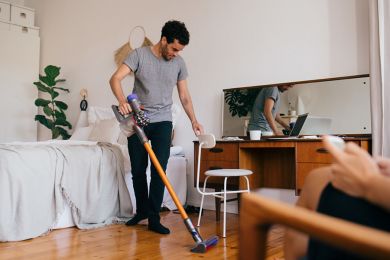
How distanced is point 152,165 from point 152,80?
24.4 inches

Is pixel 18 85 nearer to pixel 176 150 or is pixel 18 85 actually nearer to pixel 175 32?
pixel 176 150

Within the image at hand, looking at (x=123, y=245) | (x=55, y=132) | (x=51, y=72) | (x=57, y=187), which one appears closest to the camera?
(x=123, y=245)

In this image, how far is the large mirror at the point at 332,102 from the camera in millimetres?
2788

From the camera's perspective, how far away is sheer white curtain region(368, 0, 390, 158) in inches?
98.4

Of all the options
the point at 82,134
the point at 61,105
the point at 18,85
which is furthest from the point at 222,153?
the point at 18,85

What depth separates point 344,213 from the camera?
0.60m

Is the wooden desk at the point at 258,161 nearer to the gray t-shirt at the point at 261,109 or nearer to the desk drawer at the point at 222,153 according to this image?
the desk drawer at the point at 222,153

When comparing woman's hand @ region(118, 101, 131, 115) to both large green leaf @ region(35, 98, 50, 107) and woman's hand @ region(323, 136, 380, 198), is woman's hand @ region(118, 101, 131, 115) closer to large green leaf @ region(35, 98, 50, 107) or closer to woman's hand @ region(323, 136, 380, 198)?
woman's hand @ region(323, 136, 380, 198)

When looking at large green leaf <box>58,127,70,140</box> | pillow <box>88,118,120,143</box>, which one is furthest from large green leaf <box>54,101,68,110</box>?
pillow <box>88,118,120,143</box>

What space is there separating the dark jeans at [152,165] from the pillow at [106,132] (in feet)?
3.37

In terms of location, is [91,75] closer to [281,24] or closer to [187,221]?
[281,24]

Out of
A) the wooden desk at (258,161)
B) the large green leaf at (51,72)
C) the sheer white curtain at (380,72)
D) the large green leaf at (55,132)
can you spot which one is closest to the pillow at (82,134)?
the large green leaf at (55,132)

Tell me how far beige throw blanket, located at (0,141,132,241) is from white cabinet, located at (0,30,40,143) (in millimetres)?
2888

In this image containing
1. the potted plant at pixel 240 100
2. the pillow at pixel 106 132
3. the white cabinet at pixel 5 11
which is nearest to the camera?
the potted plant at pixel 240 100
